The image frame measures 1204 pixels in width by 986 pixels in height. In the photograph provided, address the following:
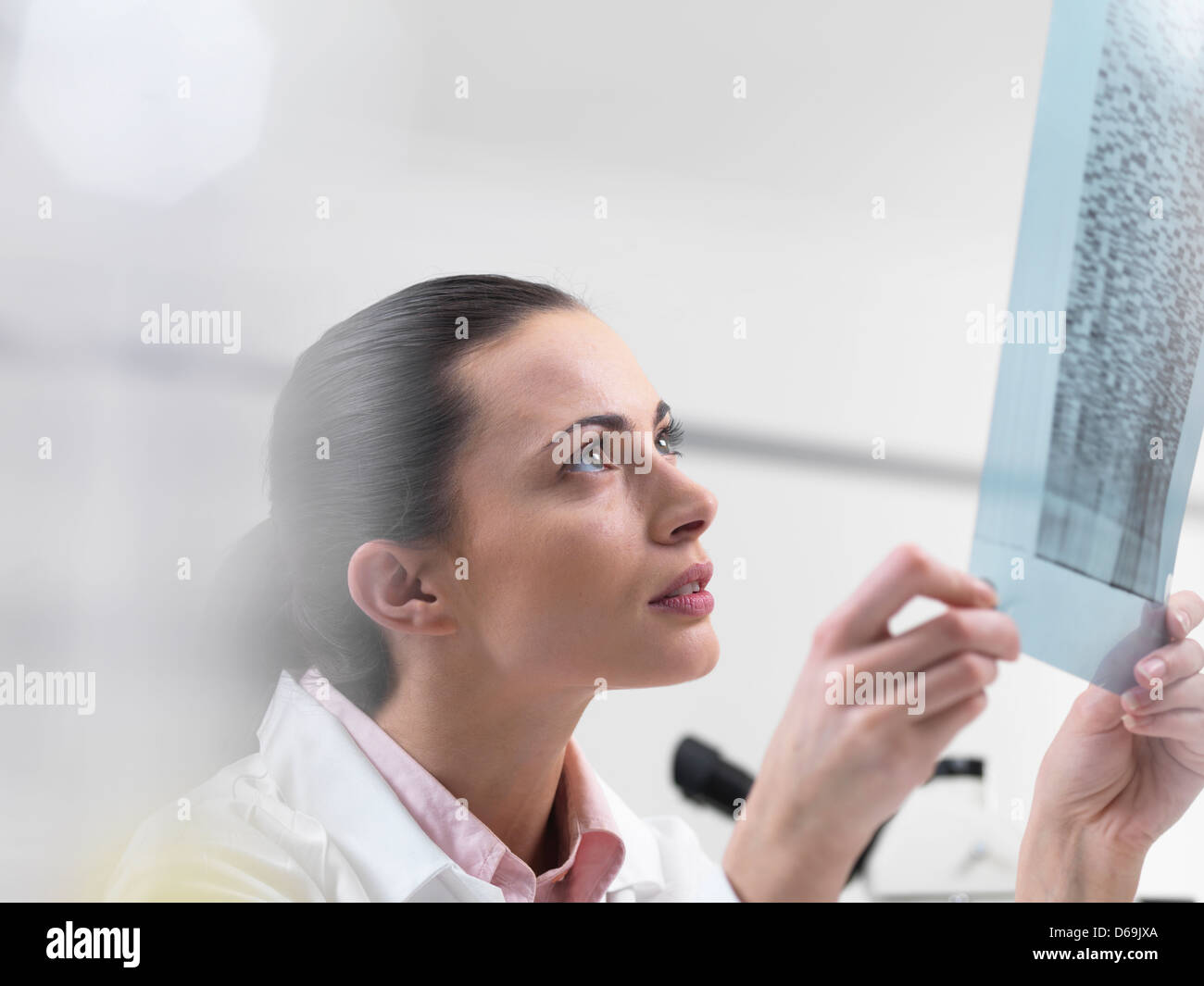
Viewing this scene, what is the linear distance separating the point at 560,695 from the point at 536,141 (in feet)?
1.30

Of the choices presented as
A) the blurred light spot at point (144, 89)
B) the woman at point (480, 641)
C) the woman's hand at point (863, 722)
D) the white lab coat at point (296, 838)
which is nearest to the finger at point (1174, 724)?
the woman at point (480, 641)

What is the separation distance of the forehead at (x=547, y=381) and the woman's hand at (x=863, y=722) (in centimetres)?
24

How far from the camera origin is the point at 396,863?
1.68ft

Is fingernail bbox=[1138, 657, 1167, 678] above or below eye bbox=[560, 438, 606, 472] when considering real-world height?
below

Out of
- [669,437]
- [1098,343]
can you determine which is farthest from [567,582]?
[1098,343]

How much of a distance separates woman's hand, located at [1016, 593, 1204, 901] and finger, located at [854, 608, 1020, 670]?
24 centimetres

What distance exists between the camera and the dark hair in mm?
554

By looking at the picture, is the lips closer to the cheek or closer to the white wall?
the cheek

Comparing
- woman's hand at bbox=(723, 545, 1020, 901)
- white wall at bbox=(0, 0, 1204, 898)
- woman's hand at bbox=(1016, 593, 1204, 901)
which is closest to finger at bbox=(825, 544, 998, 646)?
woman's hand at bbox=(723, 545, 1020, 901)

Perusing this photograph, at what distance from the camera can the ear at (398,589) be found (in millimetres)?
547

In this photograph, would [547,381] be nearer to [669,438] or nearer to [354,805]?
[669,438]

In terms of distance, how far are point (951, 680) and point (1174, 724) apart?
0.86ft
